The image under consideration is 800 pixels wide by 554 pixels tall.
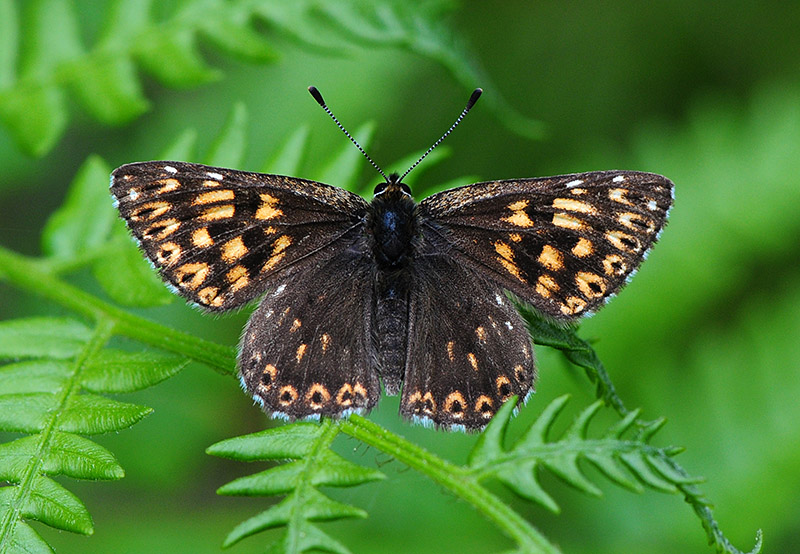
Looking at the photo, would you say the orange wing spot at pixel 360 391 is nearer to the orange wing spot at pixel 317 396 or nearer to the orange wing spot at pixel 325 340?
the orange wing spot at pixel 317 396

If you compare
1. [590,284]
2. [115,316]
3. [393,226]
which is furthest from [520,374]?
[115,316]

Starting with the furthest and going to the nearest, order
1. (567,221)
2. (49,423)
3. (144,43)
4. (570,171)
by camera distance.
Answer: (570,171)
(144,43)
(567,221)
(49,423)

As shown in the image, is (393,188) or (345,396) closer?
(345,396)

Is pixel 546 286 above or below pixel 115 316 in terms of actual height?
below

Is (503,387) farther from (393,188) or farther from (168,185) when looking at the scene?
(168,185)

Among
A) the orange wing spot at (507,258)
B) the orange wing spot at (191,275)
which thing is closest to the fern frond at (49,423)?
the orange wing spot at (191,275)

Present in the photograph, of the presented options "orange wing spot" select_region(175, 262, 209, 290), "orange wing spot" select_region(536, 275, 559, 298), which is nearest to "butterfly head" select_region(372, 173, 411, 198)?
"orange wing spot" select_region(536, 275, 559, 298)
